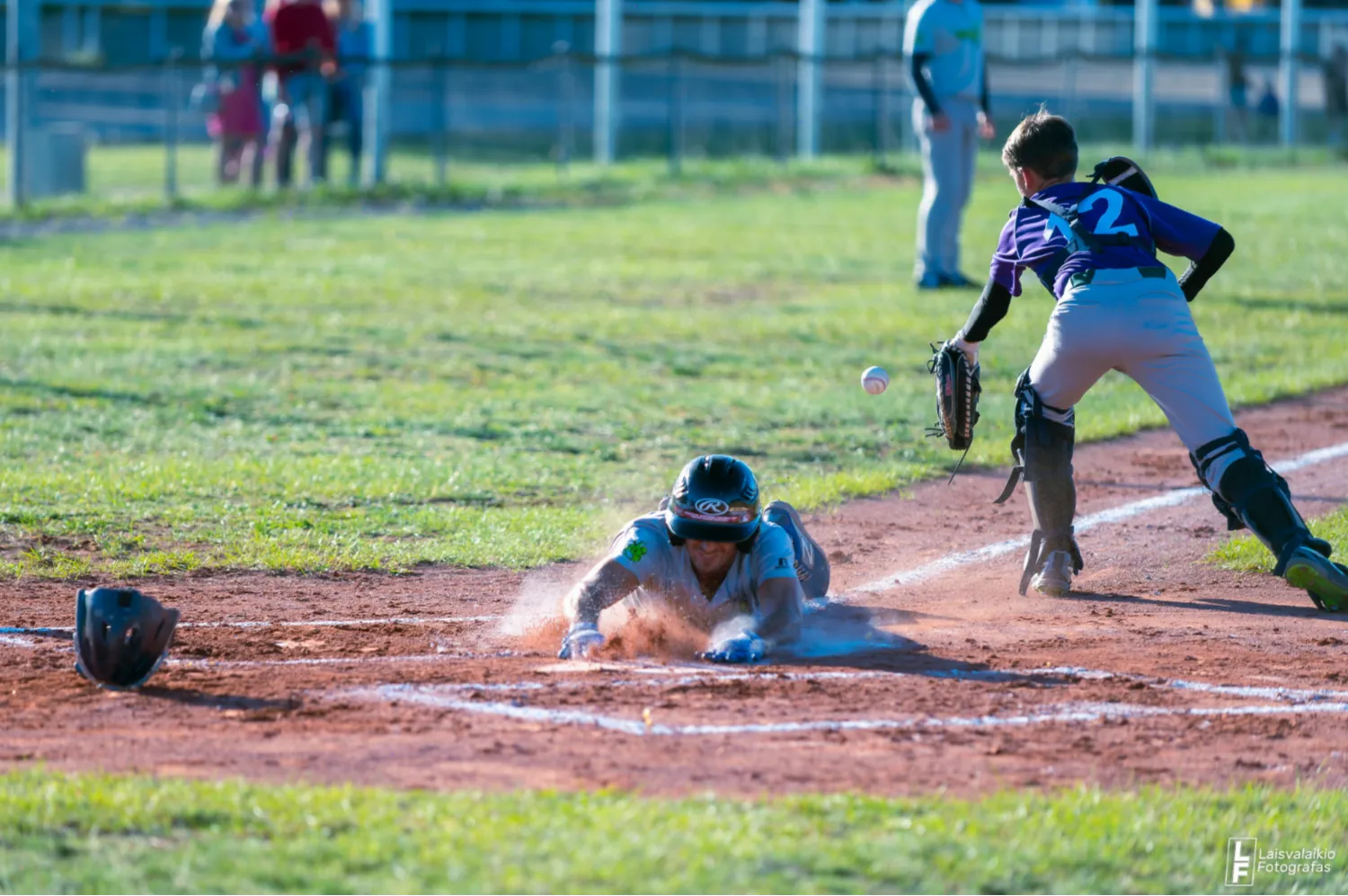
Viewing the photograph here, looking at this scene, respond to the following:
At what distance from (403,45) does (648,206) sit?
47.8 feet

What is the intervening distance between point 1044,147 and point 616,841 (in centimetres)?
377

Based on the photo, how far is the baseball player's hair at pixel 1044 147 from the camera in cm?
715

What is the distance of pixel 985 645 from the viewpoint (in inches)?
265

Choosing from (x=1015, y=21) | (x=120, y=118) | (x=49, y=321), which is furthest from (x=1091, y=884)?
(x=1015, y=21)

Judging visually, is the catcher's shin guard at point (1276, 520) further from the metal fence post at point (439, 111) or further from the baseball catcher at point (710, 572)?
the metal fence post at point (439, 111)

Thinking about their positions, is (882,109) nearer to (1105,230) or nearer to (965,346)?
(965,346)

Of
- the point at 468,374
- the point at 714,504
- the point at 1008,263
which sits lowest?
the point at 468,374

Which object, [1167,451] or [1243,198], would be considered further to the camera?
[1243,198]

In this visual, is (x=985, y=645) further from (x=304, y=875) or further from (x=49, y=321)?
(x=49, y=321)

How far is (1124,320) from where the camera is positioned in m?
7.05

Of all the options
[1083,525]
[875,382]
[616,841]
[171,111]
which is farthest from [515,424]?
[171,111]

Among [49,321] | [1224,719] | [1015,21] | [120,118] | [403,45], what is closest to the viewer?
[1224,719]

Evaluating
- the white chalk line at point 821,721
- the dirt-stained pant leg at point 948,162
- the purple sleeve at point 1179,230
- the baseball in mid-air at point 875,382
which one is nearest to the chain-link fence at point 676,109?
the dirt-stained pant leg at point 948,162

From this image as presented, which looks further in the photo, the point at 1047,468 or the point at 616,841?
the point at 1047,468
